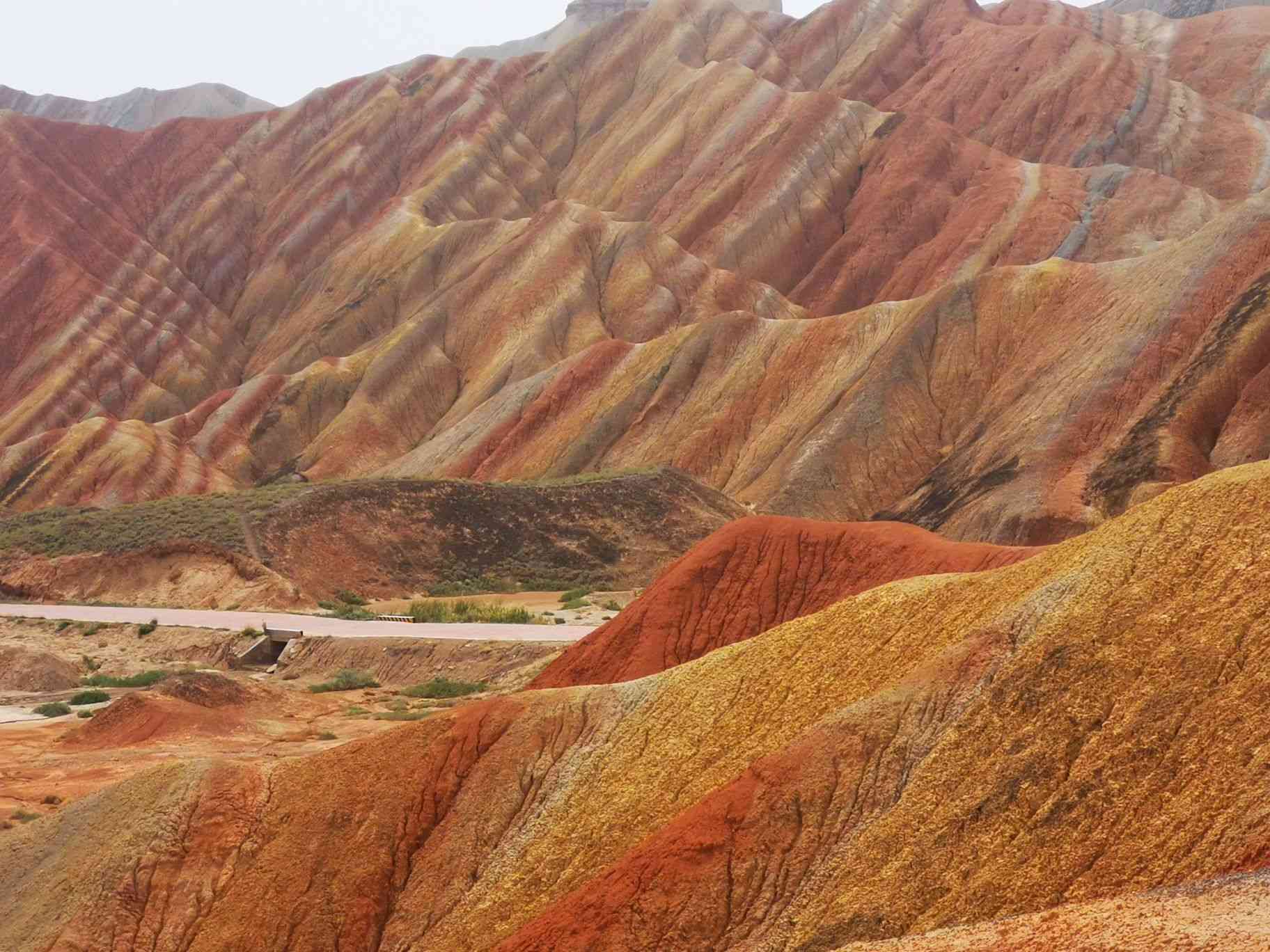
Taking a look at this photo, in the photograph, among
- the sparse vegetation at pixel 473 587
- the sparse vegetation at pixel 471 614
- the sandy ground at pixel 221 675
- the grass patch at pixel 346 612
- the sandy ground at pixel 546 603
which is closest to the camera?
the sandy ground at pixel 221 675

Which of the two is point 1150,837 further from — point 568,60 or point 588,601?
point 568,60

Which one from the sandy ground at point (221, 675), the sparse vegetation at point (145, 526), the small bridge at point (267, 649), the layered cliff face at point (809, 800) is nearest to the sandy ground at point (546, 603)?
the sandy ground at point (221, 675)

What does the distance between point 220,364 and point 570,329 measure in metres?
35.3

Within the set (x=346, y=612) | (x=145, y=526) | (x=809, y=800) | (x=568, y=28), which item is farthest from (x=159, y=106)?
(x=809, y=800)

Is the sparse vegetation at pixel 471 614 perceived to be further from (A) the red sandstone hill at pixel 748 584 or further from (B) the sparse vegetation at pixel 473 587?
(A) the red sandstone hill at pixel 748 584

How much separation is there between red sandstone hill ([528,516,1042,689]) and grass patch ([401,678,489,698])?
4.98 meters

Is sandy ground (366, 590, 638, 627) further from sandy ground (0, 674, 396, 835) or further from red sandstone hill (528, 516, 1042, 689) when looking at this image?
red sandstone hill (528, 516, 1042, 689)

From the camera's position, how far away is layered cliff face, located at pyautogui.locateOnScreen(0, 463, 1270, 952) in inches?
434

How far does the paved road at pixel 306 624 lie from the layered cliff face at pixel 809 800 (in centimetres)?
1684

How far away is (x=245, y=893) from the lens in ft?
51.1

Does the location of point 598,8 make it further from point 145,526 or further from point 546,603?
point 546,603

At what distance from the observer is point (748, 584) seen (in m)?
26.0

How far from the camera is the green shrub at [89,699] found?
3125cm

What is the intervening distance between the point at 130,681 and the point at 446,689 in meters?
9.11
